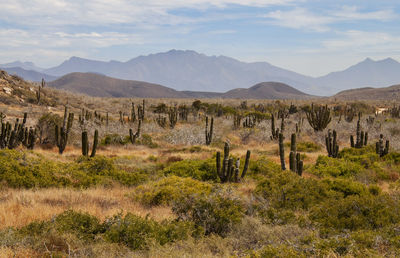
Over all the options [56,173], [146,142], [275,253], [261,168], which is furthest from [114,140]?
[275,253]

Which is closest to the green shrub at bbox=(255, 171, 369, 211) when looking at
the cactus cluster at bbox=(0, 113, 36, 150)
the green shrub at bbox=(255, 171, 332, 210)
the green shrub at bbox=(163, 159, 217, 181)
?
the green shrub at bbox=(255, 171, 332, 210)

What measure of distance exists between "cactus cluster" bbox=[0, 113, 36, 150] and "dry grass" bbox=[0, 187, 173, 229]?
8.09 m

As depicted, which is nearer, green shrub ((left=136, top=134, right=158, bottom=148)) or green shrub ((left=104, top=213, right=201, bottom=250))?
green shrub ((left=104, top=213, right=201, bottom=250))

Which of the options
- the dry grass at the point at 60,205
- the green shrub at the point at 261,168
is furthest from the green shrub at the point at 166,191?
the green shrub at the point at 261,168

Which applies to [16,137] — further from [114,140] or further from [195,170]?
[195,170]

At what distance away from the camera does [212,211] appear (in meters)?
7.02

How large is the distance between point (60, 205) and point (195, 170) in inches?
Result: 241

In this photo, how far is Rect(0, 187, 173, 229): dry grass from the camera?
265 inches

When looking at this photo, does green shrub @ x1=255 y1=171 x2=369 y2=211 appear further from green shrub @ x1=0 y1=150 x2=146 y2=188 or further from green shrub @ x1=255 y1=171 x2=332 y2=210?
green shrub @ x1=0 y1=150 x2=146 y2=188

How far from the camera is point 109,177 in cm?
1162

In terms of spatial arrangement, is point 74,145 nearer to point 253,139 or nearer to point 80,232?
point 253,139

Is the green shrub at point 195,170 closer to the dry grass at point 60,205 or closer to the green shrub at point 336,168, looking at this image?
the dry grass at point 60,205

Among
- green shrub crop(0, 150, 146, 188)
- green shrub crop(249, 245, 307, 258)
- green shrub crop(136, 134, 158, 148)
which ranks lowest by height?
green shrub crop(136, 134, 158, 148)

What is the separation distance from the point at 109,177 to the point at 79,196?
2868 millimetres
